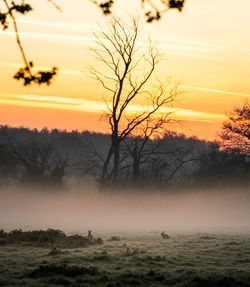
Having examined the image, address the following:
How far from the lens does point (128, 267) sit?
1794 centimetres

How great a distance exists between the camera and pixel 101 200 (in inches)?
2046

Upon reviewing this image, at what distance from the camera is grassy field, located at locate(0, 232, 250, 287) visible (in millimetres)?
15184

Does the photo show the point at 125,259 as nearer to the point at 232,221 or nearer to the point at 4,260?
the point at 4,260

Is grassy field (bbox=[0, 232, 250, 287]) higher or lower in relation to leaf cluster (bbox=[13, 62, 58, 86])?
lower

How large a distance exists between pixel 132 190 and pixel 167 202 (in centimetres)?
711

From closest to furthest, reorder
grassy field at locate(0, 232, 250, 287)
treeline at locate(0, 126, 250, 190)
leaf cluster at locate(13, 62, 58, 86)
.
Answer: leaf cluster at locate(13, 62, 58, 86) < grassy field at locate(0, 232, 250, 287) < treeline at locate(0, 126, 250, 190)

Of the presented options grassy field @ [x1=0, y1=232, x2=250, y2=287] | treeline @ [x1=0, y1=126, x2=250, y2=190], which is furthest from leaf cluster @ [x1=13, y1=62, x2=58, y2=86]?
treeline @ [x1=0, y1=126, x2=250, y2=190]

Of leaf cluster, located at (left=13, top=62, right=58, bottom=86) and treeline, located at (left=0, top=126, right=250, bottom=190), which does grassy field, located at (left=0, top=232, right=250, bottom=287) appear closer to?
leaf cluster, located at (left=13, top=62, right=58, bottom=86)

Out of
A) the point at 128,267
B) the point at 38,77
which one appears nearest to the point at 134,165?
the point at 128,267

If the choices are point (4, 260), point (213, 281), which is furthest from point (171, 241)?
point (213, 281)

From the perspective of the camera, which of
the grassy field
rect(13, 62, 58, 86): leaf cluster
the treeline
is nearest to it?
rect(13, 62, 58, 86): leaf cluster

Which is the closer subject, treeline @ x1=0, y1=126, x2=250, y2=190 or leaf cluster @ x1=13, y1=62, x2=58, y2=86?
leaf cluster @ x1=13, y1=62, x2=58, y2=86

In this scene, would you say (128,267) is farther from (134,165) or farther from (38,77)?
(134,165)

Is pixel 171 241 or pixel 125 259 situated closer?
pixel 125 259
